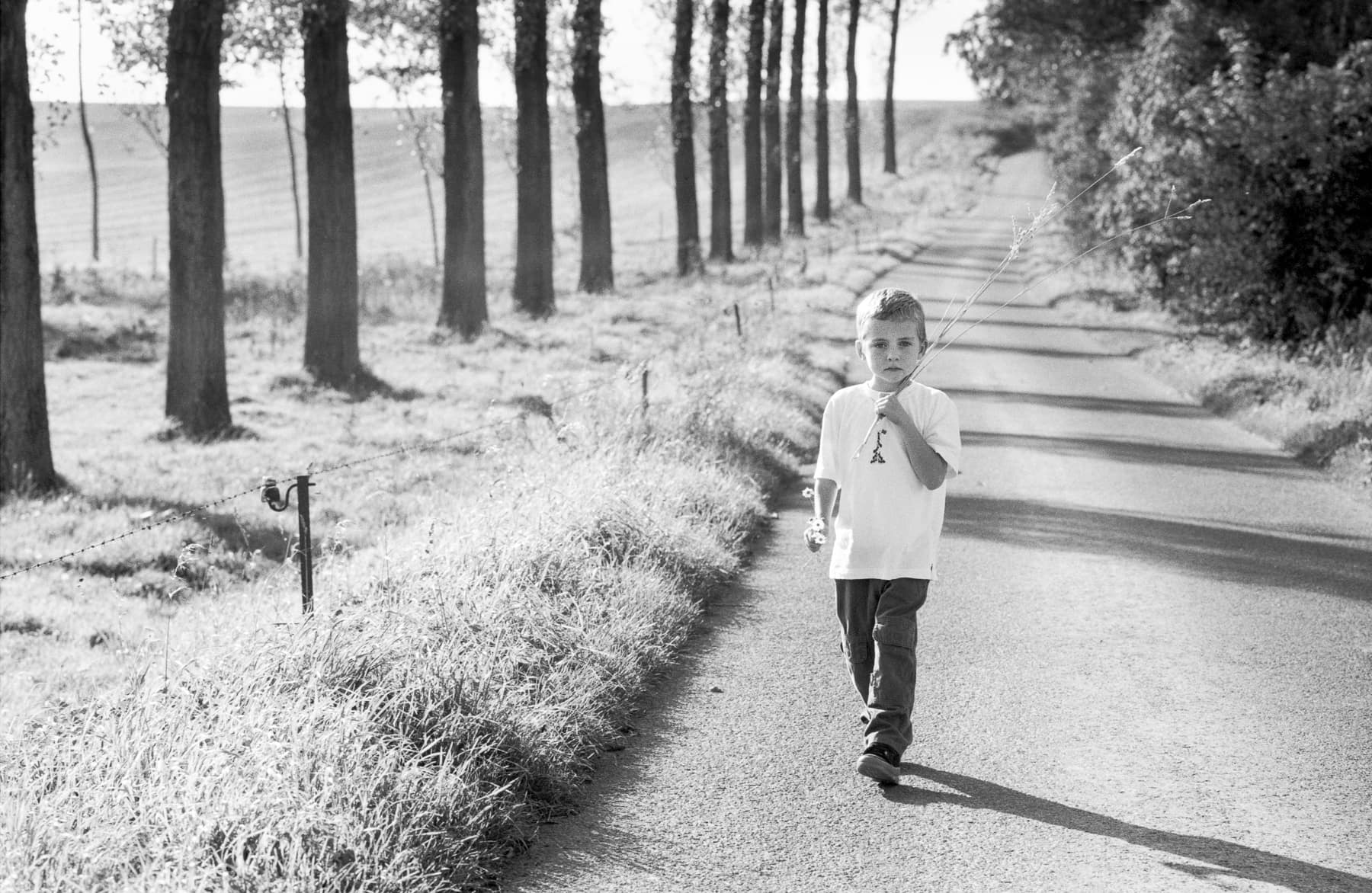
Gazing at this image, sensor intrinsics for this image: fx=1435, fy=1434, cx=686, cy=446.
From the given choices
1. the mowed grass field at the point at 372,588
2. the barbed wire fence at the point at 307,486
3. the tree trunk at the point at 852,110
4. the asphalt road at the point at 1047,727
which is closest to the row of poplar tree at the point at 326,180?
the mowed grass field at the point at 372,588

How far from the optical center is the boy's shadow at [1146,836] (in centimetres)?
462

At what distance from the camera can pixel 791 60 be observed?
4900 cm

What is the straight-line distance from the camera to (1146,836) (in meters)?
4.99

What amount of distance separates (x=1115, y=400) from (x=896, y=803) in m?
14.7

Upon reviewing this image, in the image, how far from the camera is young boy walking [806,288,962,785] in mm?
5445

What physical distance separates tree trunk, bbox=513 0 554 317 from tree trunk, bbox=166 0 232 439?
12069 millimetres

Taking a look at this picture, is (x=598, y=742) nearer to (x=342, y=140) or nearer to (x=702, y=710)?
(x=702, y=710)

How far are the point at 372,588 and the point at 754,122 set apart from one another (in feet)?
128

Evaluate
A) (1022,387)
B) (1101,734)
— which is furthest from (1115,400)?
(1101,734)

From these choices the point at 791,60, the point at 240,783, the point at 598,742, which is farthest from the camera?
the point at 791,60

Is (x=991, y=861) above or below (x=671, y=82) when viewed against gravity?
below

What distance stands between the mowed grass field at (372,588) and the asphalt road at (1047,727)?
1.24 ft

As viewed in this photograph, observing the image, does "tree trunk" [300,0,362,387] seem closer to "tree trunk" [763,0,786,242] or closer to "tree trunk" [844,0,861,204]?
"tree trunk" [763,0,786,242]

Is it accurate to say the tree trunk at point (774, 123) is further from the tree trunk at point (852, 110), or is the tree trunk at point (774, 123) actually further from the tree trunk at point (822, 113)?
the tree trunk at point (852, 110)
